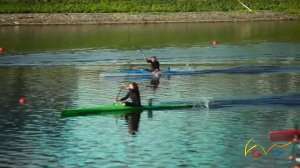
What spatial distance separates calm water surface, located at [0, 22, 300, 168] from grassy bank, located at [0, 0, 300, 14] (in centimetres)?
2400

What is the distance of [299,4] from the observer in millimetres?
108312

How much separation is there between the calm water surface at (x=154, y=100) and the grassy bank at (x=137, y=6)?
24.0 m

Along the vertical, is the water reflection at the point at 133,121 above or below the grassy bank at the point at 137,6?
below

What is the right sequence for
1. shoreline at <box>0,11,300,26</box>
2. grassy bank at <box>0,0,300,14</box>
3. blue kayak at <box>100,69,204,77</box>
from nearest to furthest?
blue kayak at <box>100,69,204,77</box>, shoreline at <box>0,11,300,26</box>, grassy bank at <box>0,0,300,14</box>

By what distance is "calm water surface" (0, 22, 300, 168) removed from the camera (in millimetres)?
28656

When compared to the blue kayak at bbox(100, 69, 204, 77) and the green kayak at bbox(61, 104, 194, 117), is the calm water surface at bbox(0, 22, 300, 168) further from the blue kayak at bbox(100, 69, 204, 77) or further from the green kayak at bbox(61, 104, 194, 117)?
the blue kayak at bbox(100, 69, 204, 77)

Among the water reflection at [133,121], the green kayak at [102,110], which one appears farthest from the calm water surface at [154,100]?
the green kayak at [102,110]

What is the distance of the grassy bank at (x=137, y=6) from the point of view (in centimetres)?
10424

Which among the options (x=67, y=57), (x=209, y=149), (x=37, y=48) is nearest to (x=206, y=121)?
(x=209, y=149)

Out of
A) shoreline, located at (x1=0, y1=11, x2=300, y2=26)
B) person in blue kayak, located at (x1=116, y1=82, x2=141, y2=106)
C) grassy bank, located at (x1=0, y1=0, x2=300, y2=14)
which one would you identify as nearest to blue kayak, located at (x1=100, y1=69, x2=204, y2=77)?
person in blue kayak, located at (x1=116, y1=82, x2=141, y2=106)

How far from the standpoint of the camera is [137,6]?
106250 mm

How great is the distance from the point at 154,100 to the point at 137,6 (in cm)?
6655

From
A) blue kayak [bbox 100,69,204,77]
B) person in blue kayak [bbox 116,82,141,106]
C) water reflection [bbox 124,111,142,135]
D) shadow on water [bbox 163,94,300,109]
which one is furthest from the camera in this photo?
blue kayak [bbox 100,69,204,77]

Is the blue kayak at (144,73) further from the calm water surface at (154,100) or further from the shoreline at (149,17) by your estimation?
the shoreline at (149,17)
